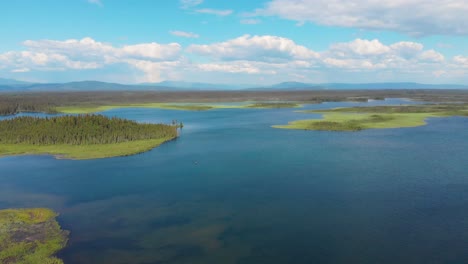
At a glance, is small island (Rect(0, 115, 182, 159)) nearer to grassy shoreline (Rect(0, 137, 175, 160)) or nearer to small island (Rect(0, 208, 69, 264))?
grassy shoreline (Rect(0, 137, 175, 160))

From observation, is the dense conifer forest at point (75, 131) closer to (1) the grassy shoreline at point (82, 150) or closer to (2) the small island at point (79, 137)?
(2) the small island at point (79, 137)

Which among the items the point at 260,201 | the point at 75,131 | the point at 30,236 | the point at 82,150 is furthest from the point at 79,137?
the point at 260,201

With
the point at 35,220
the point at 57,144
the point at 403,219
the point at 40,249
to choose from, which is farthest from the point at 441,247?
the point at 57,144

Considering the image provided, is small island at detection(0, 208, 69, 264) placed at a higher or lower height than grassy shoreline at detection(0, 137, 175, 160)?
lower

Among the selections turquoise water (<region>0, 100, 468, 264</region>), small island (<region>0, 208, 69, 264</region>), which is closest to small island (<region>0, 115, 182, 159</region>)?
turquoise water (<region>0, 100, 468, 264</region>)

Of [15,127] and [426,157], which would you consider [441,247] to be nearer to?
[426,157]

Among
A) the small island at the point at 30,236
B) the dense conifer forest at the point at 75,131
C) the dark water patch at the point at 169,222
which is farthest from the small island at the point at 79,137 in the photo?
the dark water patch at the point at 169,222
